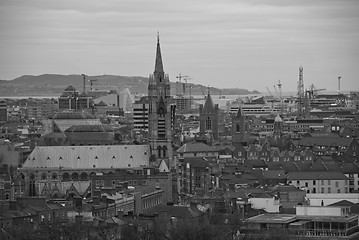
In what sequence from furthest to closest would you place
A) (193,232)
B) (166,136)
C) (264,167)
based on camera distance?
1. (166,136)
2. (264,167)
3. (193,232)

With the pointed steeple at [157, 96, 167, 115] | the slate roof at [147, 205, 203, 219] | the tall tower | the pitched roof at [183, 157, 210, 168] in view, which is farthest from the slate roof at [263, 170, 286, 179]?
the slate roof at [147, 205, 203, 219]

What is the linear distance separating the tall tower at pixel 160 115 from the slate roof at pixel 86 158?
10.00 feet

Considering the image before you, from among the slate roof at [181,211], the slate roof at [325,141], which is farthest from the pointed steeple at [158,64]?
the slate roof at [181,211]

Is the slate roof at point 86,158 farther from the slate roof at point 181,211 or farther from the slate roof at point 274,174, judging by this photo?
the slate roof at point 181,211

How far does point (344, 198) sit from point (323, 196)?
1.83 m

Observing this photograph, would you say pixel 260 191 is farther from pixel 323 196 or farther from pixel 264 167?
pixel 264 167

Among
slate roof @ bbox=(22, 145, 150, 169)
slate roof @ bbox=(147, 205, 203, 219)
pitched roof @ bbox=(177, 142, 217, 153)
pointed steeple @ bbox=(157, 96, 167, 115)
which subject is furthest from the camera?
pitched roof @ bbox=(177, 142, 217, 153)

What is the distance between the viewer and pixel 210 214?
64.6m

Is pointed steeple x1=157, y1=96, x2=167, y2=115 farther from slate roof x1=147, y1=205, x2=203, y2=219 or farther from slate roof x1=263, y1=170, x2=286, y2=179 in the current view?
slate roof x1=147, y1=205, x2=203, y2=219

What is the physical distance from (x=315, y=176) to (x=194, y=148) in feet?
95.1

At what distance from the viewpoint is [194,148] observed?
118250mm

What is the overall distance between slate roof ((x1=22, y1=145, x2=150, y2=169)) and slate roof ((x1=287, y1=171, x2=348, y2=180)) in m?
14.4

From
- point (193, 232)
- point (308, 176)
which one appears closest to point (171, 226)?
point (193, 232)

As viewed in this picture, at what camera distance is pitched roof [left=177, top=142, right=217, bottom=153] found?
117 meters
